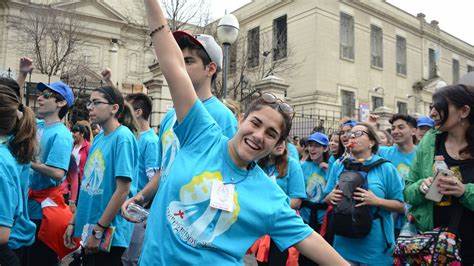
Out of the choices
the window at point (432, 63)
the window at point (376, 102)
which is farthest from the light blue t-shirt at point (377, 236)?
the window at point (432, 63)

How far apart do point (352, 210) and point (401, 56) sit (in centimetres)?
2785

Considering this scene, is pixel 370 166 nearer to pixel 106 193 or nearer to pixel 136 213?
pixel 136 213

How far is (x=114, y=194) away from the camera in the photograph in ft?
11.4

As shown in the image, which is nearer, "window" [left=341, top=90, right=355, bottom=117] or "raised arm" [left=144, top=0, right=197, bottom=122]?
"raised arm" [left=144, top=0, right=197, bottom=122]

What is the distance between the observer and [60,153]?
12.9 feet

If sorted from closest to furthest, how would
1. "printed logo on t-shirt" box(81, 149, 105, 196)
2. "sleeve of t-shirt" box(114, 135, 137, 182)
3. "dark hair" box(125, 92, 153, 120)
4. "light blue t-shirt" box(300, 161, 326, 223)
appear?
"sleeve of t-shirt" box(114, 135, 137, 182) → "printed logo on t-shirt" box(81, 149, 105, 196) → "dark hair" box(125, 92, 153, 120) → "light blue t-shirt" box(300, 161, 326, 223)

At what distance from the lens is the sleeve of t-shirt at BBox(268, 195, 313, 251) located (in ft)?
6.53

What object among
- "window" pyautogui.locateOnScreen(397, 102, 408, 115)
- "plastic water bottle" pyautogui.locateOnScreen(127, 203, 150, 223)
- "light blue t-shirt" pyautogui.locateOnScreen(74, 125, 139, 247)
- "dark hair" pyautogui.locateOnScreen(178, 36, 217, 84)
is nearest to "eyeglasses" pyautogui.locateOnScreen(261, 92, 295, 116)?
"dark hair" pyautogui.locateOnScreen(178, 36, 217, 84)

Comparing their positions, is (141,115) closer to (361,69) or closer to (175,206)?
(175,206)

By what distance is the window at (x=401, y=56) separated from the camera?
1123 inches

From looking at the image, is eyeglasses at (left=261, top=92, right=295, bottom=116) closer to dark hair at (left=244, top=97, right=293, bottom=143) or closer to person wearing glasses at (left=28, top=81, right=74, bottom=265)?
dark hair at (left=244, top=97, right=293, bottom=143)

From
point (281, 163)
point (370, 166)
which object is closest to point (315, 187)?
point (281, 163)

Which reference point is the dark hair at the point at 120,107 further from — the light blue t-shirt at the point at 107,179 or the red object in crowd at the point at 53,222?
the red object in crowd at the point at 53,222

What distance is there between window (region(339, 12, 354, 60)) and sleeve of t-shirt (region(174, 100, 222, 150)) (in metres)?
23.8
